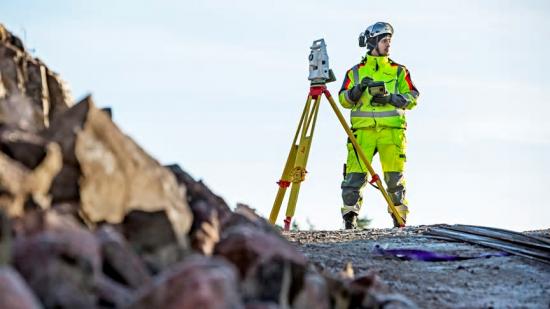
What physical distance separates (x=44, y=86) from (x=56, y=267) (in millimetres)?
2124

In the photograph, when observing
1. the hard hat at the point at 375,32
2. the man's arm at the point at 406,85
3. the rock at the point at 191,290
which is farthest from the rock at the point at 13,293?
the hard hat at the point at 375,32

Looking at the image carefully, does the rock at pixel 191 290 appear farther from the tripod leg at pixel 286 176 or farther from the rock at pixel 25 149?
the tripod leg at pixel 286 176

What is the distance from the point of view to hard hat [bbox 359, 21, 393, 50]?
34.8ft

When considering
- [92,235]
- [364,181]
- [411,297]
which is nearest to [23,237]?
[92,235]

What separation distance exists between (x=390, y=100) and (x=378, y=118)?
8.8 inches

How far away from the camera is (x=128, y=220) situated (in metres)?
3.75

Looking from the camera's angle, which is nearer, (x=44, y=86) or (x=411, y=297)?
(x=44, y=86)

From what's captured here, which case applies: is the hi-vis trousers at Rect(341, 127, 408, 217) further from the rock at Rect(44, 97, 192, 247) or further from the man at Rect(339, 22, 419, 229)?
the rock at Rect(44, 97, 192, 247)

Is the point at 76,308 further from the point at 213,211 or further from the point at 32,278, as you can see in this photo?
the point at 213,211

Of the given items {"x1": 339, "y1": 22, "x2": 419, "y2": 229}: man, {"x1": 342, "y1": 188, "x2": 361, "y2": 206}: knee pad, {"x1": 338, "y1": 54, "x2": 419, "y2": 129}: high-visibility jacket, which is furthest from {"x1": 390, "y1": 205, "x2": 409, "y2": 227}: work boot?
{"x1": 338, "y1": 54, "x2": 419, "y2": 129}: high-visibility jacket

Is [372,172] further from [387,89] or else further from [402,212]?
[387,89]

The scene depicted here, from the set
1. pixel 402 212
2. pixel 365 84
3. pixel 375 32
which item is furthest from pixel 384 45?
pixel 402 212

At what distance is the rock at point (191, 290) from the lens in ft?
9.44

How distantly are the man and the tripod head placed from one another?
75 cm
